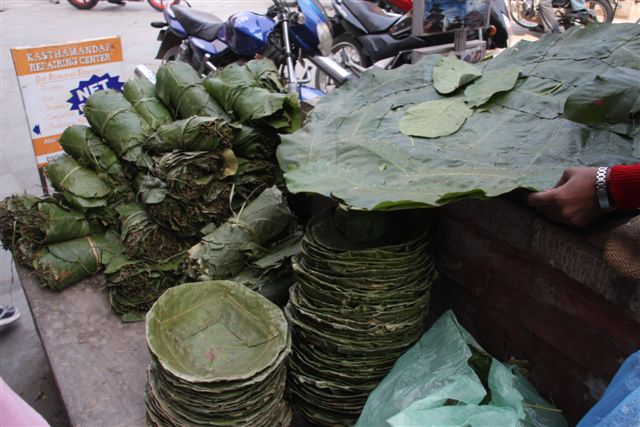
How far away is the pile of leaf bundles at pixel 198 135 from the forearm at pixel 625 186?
1.60 m

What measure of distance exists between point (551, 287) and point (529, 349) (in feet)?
0.86

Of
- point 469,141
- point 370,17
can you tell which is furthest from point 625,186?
point 370,17

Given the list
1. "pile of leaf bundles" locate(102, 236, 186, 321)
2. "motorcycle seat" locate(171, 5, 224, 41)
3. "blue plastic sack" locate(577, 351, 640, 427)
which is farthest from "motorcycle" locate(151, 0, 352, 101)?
"blue plastic sack" locate(577, 351, 640, 427)

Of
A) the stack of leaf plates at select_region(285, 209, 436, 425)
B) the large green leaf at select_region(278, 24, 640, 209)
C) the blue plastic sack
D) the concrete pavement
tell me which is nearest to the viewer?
the blue plastic sack

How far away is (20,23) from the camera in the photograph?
12.2 m

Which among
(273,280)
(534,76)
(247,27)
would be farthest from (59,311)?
(247,27)

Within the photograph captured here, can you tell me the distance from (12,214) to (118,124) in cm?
68

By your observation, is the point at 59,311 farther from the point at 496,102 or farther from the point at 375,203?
the point at 496,102

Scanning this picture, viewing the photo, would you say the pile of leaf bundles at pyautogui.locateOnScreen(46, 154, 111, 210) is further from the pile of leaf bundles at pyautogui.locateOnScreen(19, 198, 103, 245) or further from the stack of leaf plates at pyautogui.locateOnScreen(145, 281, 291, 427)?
the stack of leaf plates at pyautogui.locateOnScreen(145, 281, 291, 427)

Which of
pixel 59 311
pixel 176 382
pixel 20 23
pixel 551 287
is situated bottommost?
pixel 20 23

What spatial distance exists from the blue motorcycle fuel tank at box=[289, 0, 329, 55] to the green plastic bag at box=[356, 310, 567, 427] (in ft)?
11.4

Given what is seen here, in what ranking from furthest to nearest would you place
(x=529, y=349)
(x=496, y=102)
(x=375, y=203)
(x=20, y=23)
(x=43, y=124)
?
1. (x=20, y=23)
2. (x=43, y=124)
3. (x=496, y=102)
4. (x=529, y=349)
5. (x=375, y=203)

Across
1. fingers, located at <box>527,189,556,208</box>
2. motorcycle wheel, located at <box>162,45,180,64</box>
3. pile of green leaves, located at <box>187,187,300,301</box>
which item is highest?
fingers, located at <box>527,189,556,208</box>

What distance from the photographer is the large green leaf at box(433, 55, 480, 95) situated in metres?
2.15
